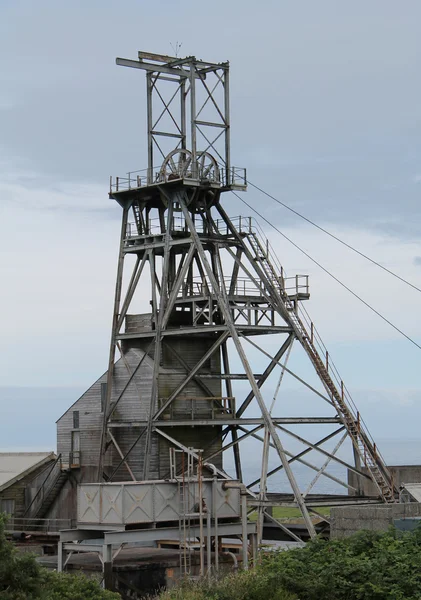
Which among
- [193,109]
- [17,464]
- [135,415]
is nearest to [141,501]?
[135,415]

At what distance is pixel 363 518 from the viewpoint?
1734 inches

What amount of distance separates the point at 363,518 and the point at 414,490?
8.60 meters

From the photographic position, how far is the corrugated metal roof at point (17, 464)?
6194 cm

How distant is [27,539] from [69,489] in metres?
4.11

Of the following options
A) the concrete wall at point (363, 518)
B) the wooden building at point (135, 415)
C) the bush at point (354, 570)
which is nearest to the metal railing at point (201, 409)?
the wooden building at point (135, 415)

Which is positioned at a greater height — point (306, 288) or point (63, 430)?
point (306, 288)

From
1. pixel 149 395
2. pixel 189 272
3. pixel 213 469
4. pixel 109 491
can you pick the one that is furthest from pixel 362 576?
pixel 189 272

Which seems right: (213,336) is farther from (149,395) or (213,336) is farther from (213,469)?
(213,469)

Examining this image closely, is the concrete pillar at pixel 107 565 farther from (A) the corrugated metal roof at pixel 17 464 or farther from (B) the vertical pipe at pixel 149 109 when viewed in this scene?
(B) the vertical pipe at pixel 149 109

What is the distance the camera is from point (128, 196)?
62.7 m

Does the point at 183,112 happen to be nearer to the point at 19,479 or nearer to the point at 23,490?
the point at 19,479

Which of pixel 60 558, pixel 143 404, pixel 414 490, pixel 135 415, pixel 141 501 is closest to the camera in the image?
pixel 60 558

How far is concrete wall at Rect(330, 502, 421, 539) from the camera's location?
43500 mm

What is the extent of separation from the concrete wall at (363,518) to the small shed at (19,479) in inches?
866
